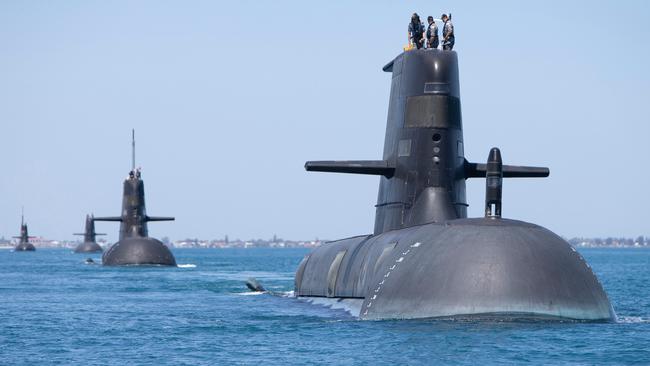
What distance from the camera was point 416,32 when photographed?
34438 millimetres

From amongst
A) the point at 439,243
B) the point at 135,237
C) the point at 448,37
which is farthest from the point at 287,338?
the point at 135,237

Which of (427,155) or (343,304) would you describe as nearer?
(427,155)

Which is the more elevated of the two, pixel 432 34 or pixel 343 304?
pixel 432 34

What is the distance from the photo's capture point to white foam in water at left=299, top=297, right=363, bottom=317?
31294 mm

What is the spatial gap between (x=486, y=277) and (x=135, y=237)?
69112mm

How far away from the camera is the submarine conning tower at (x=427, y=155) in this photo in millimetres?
32844

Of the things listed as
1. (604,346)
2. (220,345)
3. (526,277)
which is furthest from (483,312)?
(220,345)

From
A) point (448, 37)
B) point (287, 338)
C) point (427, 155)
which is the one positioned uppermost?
point (448, 37)

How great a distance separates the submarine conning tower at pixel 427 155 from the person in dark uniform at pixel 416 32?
501 millimetres

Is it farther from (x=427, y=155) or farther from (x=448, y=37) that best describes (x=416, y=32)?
(x=427, y=155)

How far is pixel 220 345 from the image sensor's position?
25828 millimetres

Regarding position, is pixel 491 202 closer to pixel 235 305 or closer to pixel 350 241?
pixel 350 241

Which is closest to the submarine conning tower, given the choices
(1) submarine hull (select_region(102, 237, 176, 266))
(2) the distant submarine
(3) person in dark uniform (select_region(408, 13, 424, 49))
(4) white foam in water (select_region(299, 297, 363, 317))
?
(2) the distant submarine

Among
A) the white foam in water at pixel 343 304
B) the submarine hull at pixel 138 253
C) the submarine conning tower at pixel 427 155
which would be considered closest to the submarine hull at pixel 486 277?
the white foam in water at pixel 343 304
